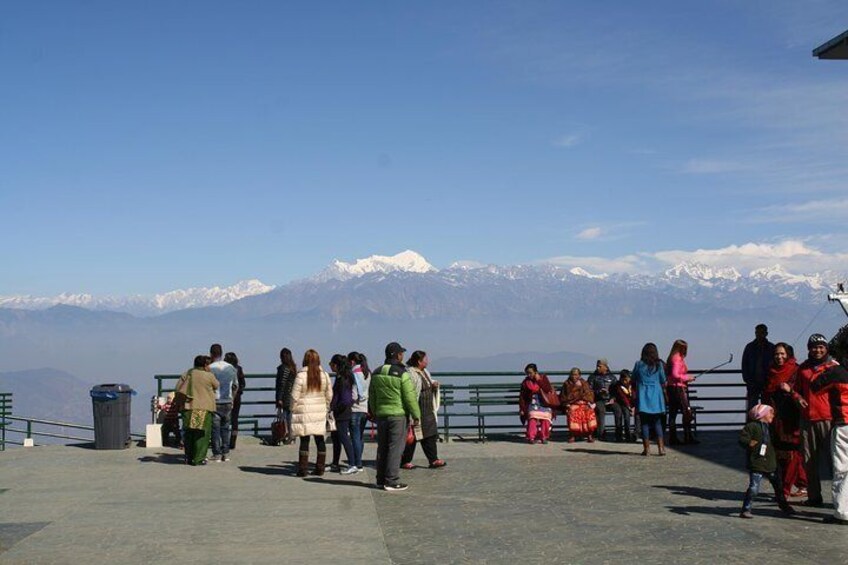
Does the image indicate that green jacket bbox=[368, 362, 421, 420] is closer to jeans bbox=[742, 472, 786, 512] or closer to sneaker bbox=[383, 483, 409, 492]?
sneaker bbox=[383, 483, 409, 492]

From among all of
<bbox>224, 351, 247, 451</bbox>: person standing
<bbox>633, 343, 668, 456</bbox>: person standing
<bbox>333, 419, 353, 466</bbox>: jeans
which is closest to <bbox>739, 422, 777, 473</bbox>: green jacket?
<bbox>633, 343, 668, 456</bbox>: person standing

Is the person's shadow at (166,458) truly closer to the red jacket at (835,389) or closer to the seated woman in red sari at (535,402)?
the seated woman in red sari at (535,402)

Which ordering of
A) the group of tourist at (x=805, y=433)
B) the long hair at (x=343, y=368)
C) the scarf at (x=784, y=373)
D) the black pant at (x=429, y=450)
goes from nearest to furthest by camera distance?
1. the group of tourist at (x=805, y=433)
2. the scarf at (x=784, y=373)
3. the long hair at (x=343, y=368)
4. the black pant at (x=429, y=450)

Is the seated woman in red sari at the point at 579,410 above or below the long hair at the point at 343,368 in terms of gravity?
below

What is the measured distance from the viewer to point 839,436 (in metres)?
10.5

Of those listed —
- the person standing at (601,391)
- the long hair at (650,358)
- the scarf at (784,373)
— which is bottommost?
the person standing at (601,391)

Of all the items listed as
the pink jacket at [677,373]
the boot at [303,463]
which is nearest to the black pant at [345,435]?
the boot at [303,463]

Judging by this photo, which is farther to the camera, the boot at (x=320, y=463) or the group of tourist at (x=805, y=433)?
the boot at (x=320, y=463)

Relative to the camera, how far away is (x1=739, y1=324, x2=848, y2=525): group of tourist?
1048 cm

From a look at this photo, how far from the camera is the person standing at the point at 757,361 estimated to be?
1686cm

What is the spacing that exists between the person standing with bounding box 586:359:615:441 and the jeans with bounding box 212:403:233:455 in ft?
23.0

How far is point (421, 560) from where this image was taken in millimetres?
8969

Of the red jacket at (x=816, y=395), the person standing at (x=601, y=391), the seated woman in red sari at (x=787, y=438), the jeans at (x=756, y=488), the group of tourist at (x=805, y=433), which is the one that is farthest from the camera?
the person standing at (x=601, y=391)

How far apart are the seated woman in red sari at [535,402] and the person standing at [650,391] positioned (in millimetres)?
2267
